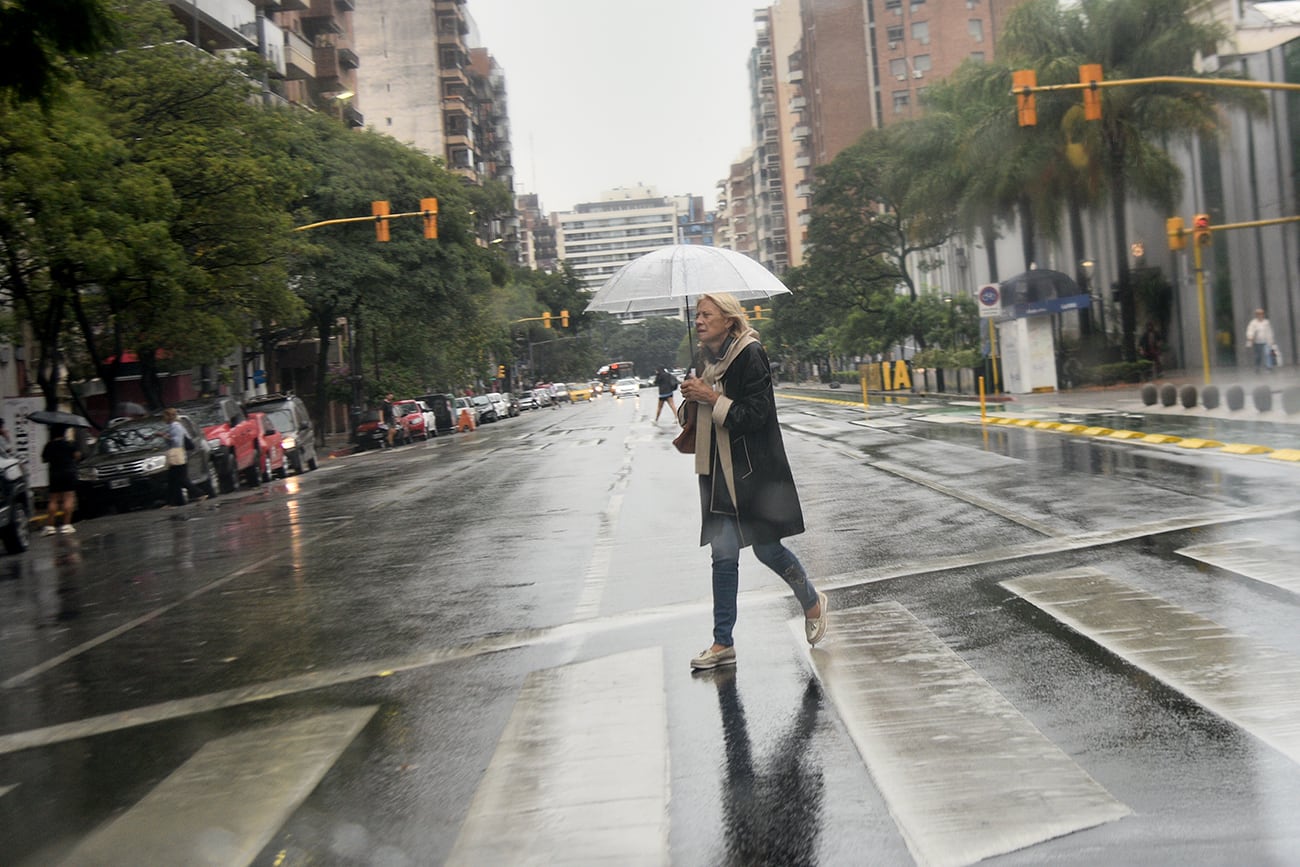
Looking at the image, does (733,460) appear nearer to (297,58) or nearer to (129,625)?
(129,625)

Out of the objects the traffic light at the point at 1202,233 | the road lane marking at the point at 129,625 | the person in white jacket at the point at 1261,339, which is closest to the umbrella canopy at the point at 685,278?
the road lane marking at the point at 129,625

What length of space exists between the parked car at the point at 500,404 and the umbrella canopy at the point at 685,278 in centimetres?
6439

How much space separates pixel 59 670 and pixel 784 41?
489 feet

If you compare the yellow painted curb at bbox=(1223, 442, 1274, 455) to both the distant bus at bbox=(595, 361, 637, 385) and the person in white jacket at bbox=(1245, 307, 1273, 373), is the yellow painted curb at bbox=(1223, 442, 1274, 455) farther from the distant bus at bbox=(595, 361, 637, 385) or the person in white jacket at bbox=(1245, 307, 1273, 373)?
the distant bus at bbox=(595, 361, 637, 385)

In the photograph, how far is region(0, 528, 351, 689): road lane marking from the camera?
333 inches

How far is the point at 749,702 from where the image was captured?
632 cm

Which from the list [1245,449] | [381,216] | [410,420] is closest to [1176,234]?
[1245,449]

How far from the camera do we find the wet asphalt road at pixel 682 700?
4.64 meters

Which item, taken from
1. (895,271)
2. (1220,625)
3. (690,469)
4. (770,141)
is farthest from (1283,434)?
(770,141)

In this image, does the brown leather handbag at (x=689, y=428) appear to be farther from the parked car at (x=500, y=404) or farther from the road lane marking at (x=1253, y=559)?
the parked car at (x=500, y=404)

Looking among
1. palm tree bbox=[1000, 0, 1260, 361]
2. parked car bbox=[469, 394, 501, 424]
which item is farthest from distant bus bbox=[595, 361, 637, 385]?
palm tree bbox=[1000, 0, 1260, 361]

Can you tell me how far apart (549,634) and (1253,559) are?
4.54 meters

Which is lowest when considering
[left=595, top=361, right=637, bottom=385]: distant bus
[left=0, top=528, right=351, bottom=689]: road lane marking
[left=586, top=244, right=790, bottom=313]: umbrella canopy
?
[left=0, top=528, right=351, bottom=689]: road lane marking

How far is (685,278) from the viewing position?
10.2 meters
